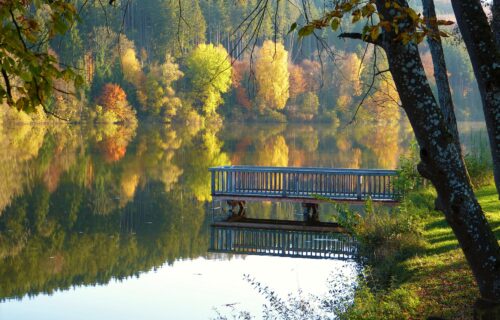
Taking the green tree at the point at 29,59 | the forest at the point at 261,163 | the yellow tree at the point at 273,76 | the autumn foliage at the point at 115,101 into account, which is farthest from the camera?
the yellow tree at the point at 273,76

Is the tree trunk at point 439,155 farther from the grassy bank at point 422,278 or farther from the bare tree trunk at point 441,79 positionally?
the bare tree trunk at point 441,79

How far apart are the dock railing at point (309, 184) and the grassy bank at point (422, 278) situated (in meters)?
3.59

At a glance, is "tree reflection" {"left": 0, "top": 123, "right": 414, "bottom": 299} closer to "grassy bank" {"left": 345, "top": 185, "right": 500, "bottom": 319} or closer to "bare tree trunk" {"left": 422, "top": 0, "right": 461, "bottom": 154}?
"grassy bank" {"left": 345, "top": 185, "right": 500, "bottom": 319}

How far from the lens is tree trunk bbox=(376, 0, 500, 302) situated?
5.61 metres

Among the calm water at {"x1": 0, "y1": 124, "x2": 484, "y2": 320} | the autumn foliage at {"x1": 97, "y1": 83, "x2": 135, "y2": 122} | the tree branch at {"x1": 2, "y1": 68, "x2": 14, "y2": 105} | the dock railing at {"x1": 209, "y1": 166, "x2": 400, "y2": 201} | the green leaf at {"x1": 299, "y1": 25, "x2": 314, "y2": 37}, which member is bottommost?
the calm water at {"x1": 0, "y1": 124, "x2": 484, "y2": 320}

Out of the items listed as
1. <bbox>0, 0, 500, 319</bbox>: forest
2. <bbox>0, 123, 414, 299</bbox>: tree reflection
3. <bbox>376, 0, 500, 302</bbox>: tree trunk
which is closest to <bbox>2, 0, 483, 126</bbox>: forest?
<bbox>0, 0, 500, 319</bbox>: forest

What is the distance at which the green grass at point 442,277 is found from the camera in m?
7.87

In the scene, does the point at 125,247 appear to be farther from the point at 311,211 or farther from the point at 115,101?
the point at 115,101

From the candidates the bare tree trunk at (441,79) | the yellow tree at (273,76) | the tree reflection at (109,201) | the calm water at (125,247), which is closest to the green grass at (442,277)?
the calm water at (125,247)

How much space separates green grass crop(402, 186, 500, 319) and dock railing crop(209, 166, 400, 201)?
15.9ft

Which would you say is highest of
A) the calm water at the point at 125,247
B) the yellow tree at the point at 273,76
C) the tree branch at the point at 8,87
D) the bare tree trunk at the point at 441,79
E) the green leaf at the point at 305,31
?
the yellow tree at the point at 273,76

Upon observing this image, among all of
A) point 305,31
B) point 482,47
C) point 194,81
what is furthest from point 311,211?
point 194,81

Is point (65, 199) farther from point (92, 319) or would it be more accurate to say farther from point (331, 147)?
point (331, 147)

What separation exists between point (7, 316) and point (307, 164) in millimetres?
24309
